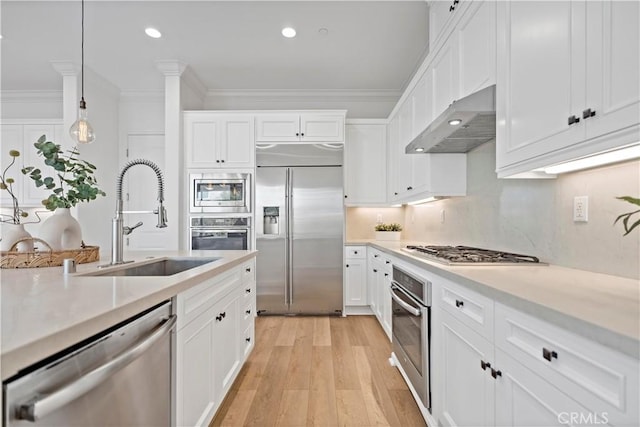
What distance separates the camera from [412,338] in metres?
1.90

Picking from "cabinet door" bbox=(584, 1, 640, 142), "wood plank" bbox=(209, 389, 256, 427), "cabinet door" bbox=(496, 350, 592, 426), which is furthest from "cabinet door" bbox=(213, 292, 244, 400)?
"cabinet door" bbox=(584, 1, 640, 142)

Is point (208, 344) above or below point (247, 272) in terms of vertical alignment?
below

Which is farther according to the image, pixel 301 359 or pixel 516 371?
pixel 301 359

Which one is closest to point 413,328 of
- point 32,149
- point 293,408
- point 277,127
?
point 293,408

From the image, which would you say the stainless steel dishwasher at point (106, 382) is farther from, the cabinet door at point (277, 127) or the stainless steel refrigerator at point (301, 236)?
the cabinet door at point (277, 127)

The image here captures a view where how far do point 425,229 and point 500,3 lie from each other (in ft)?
7.37

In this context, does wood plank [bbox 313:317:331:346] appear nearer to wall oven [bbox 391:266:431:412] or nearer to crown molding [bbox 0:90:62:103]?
wall oven [bbox 391:266:431:412]

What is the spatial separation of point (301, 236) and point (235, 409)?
2038mm

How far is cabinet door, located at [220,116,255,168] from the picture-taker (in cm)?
376

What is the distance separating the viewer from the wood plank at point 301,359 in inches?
85.2

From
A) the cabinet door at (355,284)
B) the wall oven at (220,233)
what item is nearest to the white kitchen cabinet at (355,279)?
the cabinet door at (355,284)

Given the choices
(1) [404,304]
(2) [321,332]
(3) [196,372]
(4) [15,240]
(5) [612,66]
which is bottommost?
(2) [321,332]

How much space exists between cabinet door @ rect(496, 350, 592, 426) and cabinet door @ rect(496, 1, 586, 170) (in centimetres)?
79

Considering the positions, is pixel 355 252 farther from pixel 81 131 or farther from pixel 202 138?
pixel 81 131
